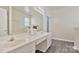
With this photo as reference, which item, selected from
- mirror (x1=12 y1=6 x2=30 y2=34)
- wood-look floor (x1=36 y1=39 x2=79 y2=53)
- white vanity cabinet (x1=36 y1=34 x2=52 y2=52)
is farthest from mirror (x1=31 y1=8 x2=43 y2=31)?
wood-look floor (x1=36 y1=39 x2=79 y2=53)

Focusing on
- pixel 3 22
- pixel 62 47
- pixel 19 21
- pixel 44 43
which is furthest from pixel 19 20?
pixel 62 47

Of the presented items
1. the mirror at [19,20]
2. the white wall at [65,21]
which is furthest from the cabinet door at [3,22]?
the white wall at [65,21]

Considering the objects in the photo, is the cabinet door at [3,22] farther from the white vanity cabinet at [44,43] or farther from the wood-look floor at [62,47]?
the wood-look floor at [62,47]

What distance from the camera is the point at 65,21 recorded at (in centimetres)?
137

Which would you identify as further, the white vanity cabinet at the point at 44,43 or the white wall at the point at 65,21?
the white vanity cabinet at the point at 44,43

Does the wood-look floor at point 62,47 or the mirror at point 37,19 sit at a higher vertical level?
the mirror at point 37,19

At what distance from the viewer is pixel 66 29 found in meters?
1.38

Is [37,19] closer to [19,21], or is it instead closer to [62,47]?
[19,21]

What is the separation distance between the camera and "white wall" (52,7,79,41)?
1.30 metres

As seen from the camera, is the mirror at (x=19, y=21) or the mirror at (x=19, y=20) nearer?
the mirror at (x=19, y=20)

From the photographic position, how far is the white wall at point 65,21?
4.28 ft

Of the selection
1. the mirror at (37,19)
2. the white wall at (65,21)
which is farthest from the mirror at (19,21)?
the white wall at (65,21)

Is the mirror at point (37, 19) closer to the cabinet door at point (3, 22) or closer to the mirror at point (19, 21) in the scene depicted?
the mirror at point (19, 21)
